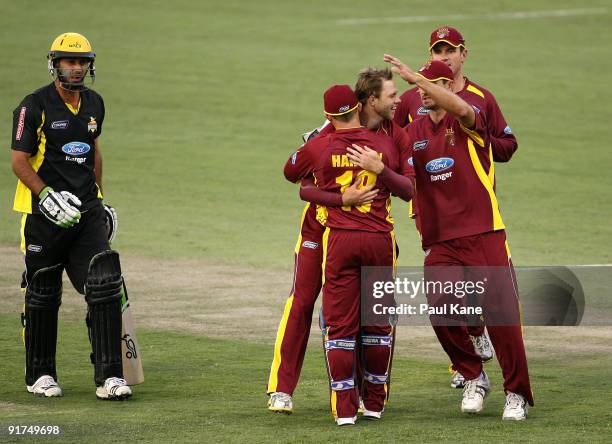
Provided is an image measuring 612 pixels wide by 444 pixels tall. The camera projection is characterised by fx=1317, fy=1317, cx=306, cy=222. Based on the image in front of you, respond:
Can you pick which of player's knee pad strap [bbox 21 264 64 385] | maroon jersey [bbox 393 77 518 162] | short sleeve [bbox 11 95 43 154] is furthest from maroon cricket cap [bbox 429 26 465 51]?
player's knee pad strap [bbox 21 264 64 385]

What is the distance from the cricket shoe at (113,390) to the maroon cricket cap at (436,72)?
8.75 feet

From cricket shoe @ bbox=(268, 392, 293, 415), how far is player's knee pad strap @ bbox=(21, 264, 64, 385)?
1.65m

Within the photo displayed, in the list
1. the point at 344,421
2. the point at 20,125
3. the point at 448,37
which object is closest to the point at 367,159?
the point at 344,421

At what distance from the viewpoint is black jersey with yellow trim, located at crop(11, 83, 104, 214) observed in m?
8.38

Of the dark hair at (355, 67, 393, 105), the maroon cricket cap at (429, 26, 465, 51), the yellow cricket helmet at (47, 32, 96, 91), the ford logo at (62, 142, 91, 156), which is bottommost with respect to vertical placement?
the ford logo at (62, 142, 91, 156)

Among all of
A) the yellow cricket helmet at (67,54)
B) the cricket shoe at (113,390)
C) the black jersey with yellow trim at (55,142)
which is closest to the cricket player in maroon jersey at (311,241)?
the cricket shoe at (113,390)

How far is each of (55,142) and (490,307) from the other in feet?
9.69

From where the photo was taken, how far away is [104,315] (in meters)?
8.33

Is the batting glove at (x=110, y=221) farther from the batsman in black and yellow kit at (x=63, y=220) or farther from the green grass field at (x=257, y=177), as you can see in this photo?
the green grass field at (x=257, y=177)

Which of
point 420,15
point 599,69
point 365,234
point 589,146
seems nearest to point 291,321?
point 365,234

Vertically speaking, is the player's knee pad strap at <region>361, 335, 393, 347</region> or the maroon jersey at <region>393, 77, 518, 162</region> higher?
the maroon jersey at <region>393, 77, 518, 162</region>

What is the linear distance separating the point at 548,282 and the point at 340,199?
4.59 metres

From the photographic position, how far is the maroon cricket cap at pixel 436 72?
778 cm

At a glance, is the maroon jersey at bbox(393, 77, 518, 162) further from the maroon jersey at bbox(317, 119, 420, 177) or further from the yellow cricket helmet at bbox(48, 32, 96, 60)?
the yellow cricket helmet at bbox(48, 32, 96, 60)
